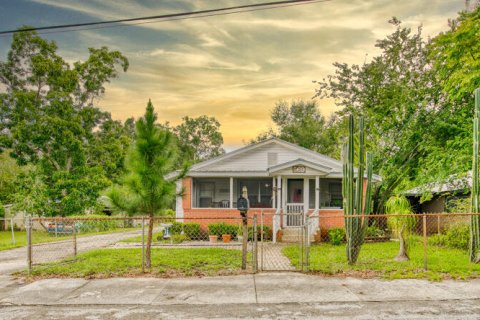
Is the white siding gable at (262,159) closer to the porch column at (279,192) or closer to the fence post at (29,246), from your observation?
the porch column at (279,192)

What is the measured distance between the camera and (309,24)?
1384 cm

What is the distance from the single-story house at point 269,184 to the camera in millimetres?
16542

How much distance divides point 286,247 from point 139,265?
5.99 m

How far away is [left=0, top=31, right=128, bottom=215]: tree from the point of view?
2300 cm

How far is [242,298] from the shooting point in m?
6.77

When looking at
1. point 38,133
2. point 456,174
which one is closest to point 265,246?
point 456,174

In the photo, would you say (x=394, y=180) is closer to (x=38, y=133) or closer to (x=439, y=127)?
(x=439, y=127)

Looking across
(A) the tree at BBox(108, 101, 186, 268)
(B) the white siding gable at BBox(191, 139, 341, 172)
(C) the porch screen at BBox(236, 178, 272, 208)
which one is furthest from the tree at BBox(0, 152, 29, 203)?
(A) the tree at BBox(108, 101, 186, 268)

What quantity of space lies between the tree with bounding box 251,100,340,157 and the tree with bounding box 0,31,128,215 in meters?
24.0

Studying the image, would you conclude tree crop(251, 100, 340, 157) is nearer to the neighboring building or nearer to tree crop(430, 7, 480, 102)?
the neighboring building

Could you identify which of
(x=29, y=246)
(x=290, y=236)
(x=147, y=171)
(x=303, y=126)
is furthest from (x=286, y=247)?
(x=303, y=126)

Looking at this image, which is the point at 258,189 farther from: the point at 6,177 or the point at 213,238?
the point at 6,177

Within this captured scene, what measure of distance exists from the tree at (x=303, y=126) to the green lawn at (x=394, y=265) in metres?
27.4

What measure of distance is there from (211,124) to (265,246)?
38.2 m
